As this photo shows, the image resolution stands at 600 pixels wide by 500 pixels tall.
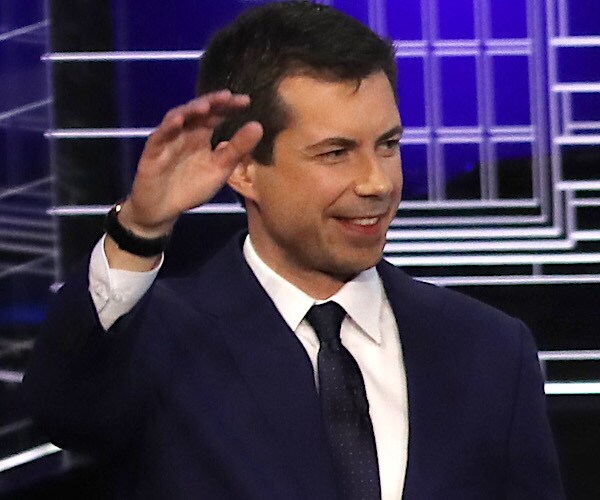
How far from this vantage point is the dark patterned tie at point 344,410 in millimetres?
1854

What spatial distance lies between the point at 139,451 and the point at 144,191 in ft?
1.32

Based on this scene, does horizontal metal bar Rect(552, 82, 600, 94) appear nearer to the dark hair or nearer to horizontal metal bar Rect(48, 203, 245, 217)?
horizontal metal bar Rect(48, 203, 245, 217)

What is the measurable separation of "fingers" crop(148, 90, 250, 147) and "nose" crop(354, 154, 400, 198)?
1.09 feet

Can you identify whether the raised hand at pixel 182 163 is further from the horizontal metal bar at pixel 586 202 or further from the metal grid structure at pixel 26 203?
the horizontal metal bar at pixel 586 202

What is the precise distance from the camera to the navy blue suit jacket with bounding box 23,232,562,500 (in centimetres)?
169

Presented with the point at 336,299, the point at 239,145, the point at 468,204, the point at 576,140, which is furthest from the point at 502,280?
the point at 239,145

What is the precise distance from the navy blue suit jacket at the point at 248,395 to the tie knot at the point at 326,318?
5cm

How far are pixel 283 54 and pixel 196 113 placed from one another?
42 cm

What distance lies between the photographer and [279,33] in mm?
1961

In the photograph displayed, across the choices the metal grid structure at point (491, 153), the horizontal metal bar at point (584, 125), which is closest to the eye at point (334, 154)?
the metal grid structure at point (491, 153)

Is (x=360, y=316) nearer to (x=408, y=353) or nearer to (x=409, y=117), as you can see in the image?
(x=408, y=353)

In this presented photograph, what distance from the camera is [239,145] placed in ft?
5.26

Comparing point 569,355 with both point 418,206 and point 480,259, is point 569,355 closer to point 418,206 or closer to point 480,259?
point 480,259

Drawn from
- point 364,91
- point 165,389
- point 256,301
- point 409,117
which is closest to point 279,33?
point 364,91
